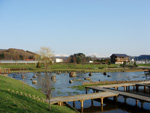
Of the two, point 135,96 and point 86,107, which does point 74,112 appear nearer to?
point 86,107

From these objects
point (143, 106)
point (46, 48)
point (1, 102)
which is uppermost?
point (46, 48)

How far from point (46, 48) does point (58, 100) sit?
225 feet

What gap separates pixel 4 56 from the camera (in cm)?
14425

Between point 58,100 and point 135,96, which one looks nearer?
point 58,100

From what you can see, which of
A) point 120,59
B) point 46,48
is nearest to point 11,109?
point 46,48

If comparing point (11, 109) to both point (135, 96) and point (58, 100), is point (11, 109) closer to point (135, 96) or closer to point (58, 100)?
point (58, 100)

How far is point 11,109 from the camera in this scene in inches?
470

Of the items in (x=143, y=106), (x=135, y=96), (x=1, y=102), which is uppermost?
(x=1, y=102)

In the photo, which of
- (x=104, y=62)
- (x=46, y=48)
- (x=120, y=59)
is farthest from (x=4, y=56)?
(x=120, y=59)

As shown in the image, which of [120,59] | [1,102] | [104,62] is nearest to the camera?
[1,102]

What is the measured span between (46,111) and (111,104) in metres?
12.2

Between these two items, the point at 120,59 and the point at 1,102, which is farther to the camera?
the point at 120,59

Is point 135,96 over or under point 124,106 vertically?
over

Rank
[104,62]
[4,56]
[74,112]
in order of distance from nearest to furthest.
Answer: [74,112] → [104,62] → [4,56]
